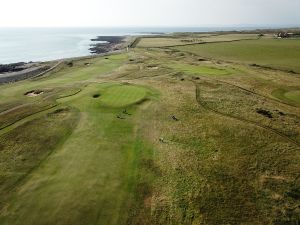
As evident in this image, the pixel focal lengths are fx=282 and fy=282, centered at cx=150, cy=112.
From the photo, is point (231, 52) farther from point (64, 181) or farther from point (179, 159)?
point (64, 181)

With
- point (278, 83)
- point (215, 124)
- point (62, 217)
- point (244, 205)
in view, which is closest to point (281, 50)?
point (278, 83)

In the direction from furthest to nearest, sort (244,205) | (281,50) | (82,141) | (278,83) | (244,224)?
(281,50)
(278,83)
(82,141)
(244,205)
(244,224)

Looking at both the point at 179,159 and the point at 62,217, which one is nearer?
the point at 62,217

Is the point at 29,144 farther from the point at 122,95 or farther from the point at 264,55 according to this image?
the point at 264,55

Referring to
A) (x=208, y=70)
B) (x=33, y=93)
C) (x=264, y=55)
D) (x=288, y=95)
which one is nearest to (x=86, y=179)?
(x=33, y=93)

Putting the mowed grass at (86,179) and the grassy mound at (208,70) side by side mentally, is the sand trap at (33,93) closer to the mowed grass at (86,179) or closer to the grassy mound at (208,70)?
the mowed grass at (86,179)

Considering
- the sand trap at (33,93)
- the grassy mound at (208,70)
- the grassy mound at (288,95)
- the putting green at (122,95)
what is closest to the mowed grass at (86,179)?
the putting green at (122,95)

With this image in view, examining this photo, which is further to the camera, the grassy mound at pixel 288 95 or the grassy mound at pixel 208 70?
the grassy mound at pixel 208 70
